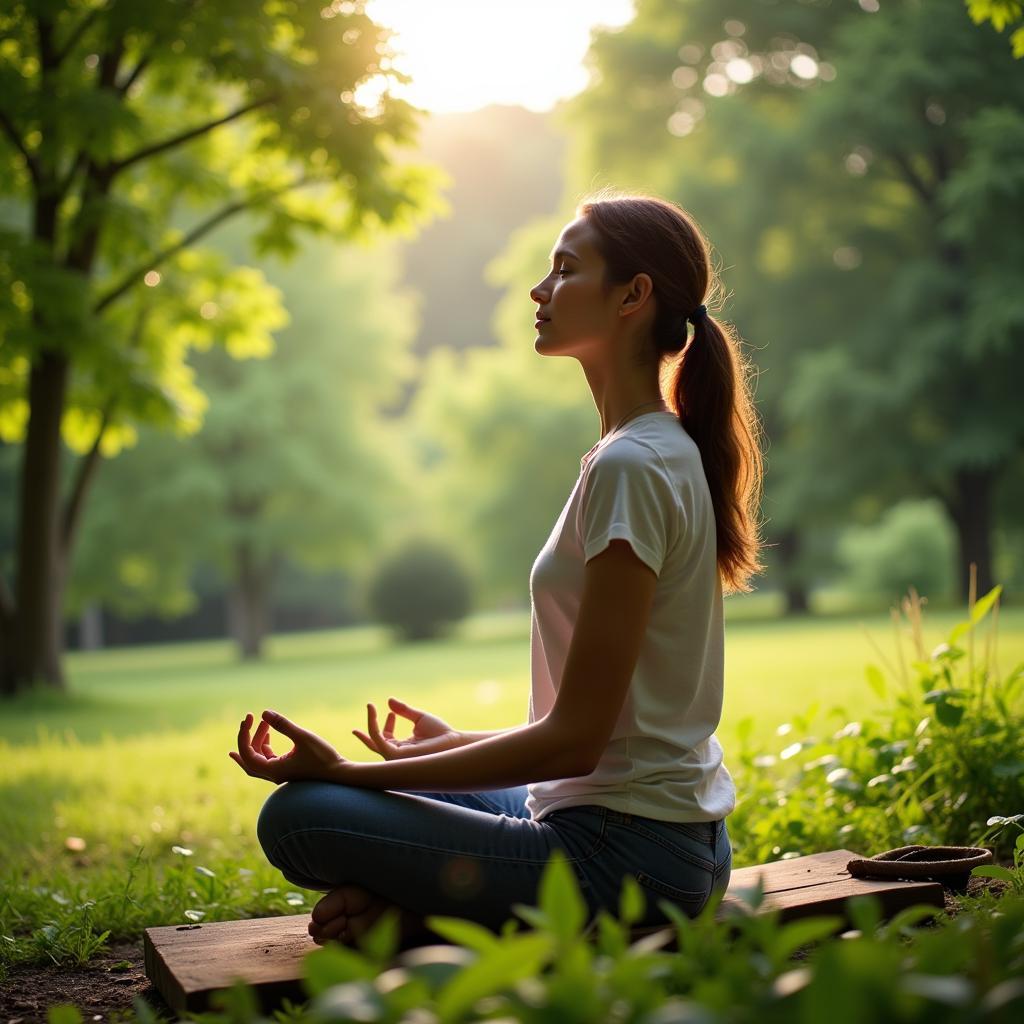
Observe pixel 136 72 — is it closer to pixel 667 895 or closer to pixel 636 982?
pixel 667 895

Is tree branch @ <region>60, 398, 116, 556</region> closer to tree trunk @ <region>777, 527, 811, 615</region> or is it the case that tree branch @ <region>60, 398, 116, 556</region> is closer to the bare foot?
the bare foot

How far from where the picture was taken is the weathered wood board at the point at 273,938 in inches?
87.1

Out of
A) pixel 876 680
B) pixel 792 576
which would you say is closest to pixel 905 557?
pixel 792 576

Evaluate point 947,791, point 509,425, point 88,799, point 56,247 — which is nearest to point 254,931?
point 947,791

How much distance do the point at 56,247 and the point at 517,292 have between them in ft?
55.8

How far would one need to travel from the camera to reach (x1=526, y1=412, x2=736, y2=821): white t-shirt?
2.28 metres

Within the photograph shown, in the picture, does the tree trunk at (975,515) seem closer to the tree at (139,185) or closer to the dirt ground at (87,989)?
the tree at (139,185)

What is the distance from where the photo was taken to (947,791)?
372 centimetres

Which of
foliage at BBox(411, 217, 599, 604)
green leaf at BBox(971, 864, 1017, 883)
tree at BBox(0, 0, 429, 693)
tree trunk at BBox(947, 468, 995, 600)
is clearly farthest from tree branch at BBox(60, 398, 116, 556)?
tree trunk at BBox(947, 468, 995, 600)

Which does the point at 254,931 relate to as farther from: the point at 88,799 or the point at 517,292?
the point at 517,292

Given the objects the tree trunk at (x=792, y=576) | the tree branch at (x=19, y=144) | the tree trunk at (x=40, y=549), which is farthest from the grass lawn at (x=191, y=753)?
the tree trunk at (x=792, y=576)

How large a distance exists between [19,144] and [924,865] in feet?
29.1

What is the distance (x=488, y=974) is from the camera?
1.30m

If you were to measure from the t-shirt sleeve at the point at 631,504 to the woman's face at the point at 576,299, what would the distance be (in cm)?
37
